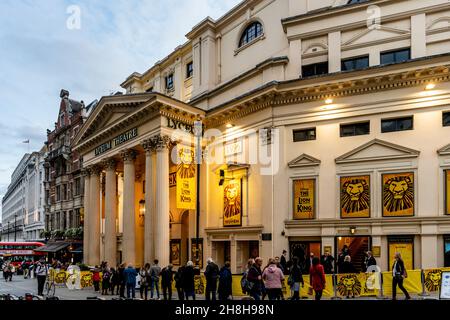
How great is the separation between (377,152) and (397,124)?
1697mm

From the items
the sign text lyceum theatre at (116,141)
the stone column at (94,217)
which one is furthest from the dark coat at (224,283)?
the stone column at (94,217)

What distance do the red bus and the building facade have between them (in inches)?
165

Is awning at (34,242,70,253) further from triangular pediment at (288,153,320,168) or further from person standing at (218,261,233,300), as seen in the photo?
person standing at (218,261,233,300)

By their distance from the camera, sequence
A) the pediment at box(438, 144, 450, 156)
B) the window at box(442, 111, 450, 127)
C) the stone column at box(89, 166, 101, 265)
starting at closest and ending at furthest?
the pediment at box(438, 144, 450, 156) → the window at box(442, 111, 450, 127) → the stone column at box(89, 166, 101, 265)

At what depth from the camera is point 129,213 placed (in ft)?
102

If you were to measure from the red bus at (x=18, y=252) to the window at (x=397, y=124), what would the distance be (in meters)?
45.0

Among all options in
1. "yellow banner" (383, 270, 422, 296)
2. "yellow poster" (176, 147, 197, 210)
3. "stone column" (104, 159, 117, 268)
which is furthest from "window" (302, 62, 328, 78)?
"stone column" (104, 159, 117, 268)

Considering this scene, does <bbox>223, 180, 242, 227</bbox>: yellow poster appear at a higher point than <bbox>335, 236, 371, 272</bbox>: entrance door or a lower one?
higher

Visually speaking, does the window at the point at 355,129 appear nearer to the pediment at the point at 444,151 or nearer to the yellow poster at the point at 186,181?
the pediment at the point at 444,151

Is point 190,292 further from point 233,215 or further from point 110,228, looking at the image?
point 110,228

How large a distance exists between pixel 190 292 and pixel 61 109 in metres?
56.0

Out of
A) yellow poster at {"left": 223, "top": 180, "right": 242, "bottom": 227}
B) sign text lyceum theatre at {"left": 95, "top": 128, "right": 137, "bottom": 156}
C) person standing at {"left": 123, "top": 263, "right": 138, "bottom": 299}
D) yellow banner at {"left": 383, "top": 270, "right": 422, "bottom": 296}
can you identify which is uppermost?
sign text lyceum theatre at {"left": 95, "top": 128, "right": 137, "bottom": 156}

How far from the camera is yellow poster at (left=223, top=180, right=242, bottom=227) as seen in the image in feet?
89.8

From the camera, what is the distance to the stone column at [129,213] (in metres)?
30.7
